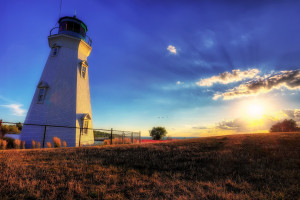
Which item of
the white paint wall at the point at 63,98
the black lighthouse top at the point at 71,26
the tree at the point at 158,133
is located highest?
the black lighthouse top at the point at 71,26

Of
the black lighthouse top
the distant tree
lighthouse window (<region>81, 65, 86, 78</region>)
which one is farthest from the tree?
the distant tree

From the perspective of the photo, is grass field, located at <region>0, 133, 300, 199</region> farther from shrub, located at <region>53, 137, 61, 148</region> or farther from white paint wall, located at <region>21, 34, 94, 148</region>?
white paint wall, located at <region>21, 34, 94, 148</region>

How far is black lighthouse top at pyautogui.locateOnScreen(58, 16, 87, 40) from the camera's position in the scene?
19.7 metres

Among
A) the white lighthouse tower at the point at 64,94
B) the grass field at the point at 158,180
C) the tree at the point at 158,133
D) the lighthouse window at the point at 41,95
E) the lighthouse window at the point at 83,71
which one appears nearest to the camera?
the grass field at the point at 158,180

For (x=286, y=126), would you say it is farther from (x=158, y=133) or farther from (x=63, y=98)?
(x=63, y=98)

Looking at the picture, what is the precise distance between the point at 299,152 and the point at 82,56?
21976 mm

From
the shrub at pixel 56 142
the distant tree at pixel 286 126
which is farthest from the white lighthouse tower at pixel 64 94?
the distant tree at pixel 286 126

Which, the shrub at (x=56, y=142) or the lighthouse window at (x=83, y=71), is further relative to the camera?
the lighthouse window at (x=83, y=71)

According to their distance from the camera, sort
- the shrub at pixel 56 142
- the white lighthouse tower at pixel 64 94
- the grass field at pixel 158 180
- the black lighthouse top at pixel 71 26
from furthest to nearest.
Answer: the black lighthouse top at pixel 71 26
the white lighthouse tower at pixel 64 94
the shrub at pixel 56 142
the grass field at pixel 158 180

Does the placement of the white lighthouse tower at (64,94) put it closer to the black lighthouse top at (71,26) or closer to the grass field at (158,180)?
the black lighthouse top at (71,26)

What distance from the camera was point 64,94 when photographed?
17.3m

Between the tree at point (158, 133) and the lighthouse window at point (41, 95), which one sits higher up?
the lighthouse window at point (41, 95)

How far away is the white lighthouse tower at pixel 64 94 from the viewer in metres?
16.0

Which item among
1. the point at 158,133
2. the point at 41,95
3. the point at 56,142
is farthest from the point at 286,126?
the point at 41,95
